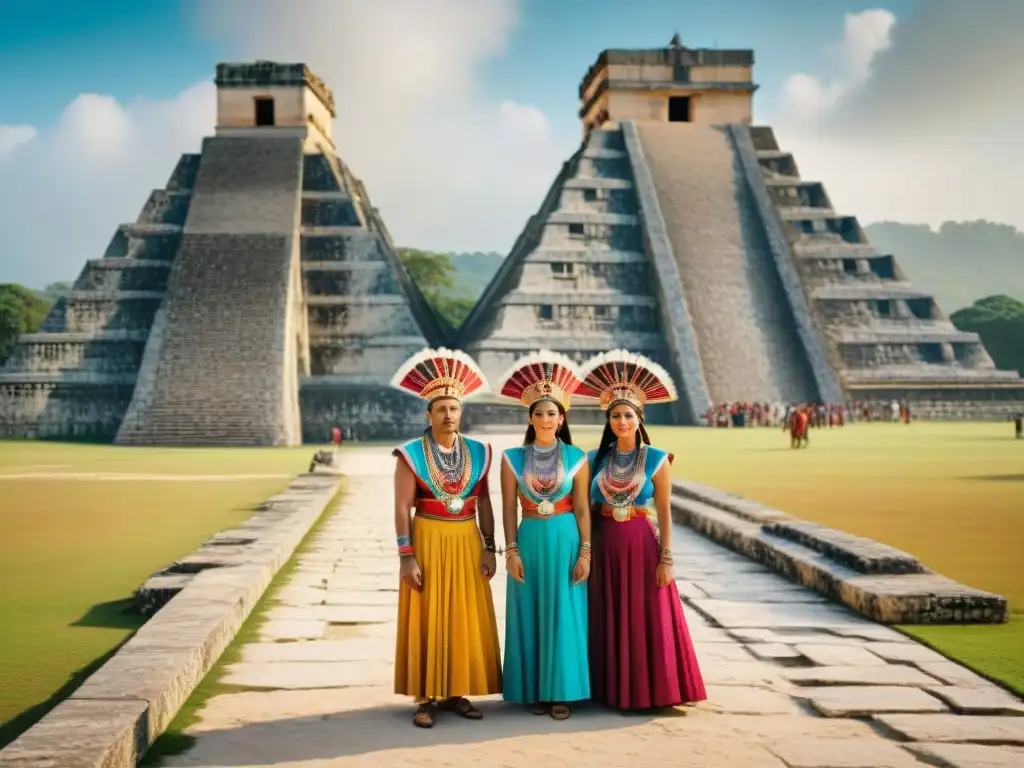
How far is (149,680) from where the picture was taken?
4.51 meters

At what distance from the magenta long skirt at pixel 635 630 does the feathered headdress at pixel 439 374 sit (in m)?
0.85

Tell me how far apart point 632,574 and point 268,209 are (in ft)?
106

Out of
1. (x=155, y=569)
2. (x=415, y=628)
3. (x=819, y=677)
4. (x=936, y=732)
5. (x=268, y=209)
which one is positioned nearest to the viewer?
(x=936, y=732)

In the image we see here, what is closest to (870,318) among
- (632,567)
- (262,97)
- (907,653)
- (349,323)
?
(349,323)

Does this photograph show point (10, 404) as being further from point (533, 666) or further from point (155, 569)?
point (533, 666)

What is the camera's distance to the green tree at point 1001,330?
61344mm

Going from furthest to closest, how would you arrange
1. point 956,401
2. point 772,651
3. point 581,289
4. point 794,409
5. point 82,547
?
point 581,289
point 956,401
point 794,409
point 82,547
point 772,651

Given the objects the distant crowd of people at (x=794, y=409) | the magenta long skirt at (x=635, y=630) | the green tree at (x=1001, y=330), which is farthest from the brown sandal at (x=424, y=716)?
the green tree at (x=1001, y=330)

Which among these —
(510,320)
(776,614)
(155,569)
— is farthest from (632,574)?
(510,320)

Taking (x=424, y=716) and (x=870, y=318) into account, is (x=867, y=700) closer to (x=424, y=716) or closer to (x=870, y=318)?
(x=424, y=716)

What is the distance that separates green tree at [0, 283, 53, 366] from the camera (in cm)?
5459

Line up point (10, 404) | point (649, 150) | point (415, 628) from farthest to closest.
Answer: point (649, 150) < point (10, 404) < point (415, 628)

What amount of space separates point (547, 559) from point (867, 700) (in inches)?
55.8

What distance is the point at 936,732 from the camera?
4395 mm
